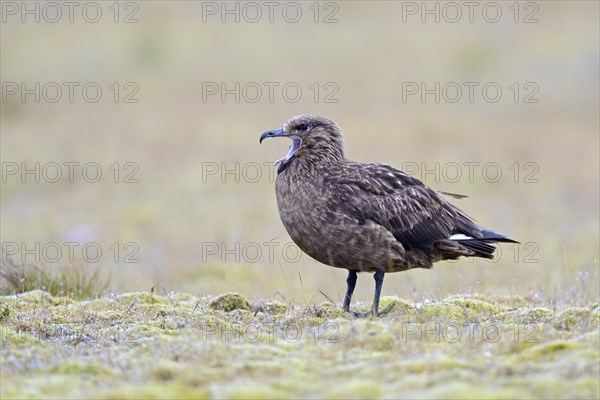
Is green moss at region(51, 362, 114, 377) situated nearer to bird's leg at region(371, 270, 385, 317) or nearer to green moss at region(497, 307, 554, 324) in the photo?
bird's leg at region(371, 270, 385, 317)

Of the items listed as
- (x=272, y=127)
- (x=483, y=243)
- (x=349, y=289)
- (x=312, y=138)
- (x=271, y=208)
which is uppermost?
(x=272, y=127)

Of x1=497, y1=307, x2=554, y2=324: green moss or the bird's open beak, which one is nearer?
x1=497, y1=307, x2=554, y2=324: green moss

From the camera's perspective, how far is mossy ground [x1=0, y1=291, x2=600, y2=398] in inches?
189

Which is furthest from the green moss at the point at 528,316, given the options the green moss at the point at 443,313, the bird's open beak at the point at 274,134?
the bird's open beak at the point at 274,134

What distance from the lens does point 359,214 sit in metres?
7.39

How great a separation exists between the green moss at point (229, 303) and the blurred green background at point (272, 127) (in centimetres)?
63

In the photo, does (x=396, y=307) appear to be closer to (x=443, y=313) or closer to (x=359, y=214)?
A: (x=443, y=313)

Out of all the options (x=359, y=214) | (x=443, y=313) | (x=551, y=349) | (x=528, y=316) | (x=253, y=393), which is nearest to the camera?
(x=253, y=393)

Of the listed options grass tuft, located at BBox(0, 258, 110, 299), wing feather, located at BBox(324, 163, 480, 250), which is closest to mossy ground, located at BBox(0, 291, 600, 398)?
wing feather, located at BBox(324, 163, 480, 250)

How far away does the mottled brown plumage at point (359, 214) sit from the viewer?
7.30 meters

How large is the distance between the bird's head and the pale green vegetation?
134cm

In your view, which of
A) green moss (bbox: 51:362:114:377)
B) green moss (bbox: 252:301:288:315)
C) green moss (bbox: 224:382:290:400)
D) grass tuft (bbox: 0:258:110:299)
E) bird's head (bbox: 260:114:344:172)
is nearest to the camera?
green moss (bbox: 224:382:290:400)

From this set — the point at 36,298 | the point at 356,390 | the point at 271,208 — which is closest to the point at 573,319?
the point at 356,390

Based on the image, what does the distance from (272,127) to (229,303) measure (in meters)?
17.8
